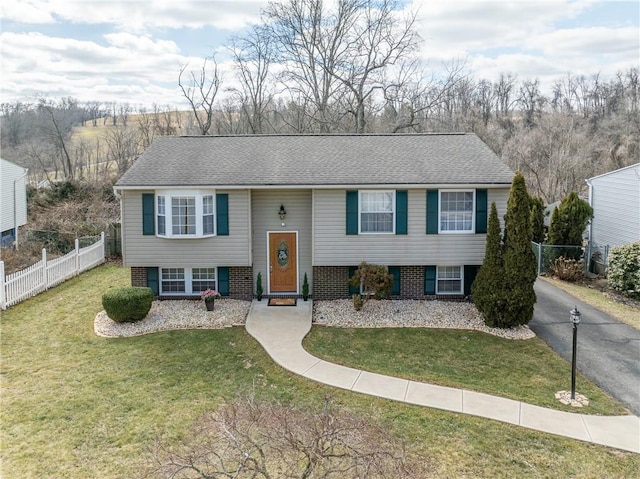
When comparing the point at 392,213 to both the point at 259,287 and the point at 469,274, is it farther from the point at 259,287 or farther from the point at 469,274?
the point at 259,287

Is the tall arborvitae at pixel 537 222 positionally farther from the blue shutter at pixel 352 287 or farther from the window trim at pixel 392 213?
the blue shutter at pixel 352 287

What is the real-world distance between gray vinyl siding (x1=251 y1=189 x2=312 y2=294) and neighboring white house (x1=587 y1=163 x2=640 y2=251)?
12200 millimetres

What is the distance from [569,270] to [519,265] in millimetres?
6821

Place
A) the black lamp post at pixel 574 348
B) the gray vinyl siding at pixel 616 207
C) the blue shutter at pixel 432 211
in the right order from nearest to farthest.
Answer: the black lamp post at pixel 574 348
the blue shutter at pixel 432 211
the gray vinyl siding at pixel 616 207

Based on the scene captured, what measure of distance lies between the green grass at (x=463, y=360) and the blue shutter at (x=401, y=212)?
324 cm

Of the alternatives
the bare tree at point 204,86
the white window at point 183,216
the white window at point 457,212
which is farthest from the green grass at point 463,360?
the bare tree at point 204,86

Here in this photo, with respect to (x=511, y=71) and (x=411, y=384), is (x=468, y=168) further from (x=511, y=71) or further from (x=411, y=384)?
(x=511, y=71)

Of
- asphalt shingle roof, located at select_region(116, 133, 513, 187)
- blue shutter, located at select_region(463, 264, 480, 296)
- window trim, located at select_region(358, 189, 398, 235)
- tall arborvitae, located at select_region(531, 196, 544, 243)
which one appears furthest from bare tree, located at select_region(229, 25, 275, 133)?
blue shutter, located at select_region(463, 264, 480, 296)

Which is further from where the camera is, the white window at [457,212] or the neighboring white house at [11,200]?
the neighboring white house at [11,200]

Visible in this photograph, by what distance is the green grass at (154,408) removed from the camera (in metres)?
6.37

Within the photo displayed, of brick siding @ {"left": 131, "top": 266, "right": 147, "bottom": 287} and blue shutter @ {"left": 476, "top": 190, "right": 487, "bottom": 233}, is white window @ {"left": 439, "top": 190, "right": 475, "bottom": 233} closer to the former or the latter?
blue shutter @ {"left": 476, "top": 190, "right": 487, "bottom": 233}

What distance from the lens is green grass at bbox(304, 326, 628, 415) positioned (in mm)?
8688

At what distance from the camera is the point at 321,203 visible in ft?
46.0

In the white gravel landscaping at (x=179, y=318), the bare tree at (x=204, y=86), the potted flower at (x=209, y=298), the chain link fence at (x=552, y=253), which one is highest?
the bare tree at (x=204, y=86)
